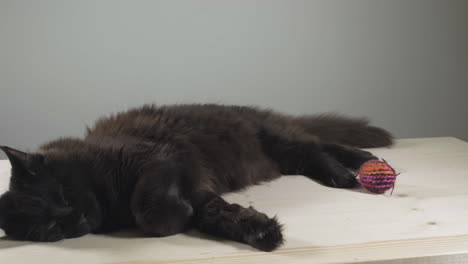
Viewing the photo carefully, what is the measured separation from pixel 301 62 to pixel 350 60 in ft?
0.86

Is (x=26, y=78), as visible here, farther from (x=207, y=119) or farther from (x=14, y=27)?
(x=207, y=119)

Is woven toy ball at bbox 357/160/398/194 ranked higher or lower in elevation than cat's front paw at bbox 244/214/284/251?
higher

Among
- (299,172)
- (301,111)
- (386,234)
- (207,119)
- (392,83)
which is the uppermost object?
(392,83)

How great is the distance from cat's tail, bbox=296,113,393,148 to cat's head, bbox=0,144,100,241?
43.0 inches

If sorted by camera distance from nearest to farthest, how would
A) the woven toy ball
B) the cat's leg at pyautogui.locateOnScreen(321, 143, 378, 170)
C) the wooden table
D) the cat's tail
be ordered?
the wooden table
the woven toy ball
the cat's leg at pyautogui.locateOnScreen(321, 143, 378, 170)
the cat's tail

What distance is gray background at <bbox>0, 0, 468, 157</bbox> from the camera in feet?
7.26

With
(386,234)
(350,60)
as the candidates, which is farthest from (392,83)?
(386,234)

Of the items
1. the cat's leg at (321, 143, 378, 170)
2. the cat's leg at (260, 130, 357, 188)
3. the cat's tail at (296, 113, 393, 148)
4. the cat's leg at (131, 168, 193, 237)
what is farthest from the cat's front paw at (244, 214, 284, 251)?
the cat's tail at (296, 113, 393, 148)

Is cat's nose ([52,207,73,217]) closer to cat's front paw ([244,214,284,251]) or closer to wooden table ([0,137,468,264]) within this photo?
wooden table ([0,137,468,264])

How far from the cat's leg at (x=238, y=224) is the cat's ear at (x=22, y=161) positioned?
408 mm

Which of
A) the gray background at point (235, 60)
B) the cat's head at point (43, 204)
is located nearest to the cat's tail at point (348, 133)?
the gray background at point (235, 60)

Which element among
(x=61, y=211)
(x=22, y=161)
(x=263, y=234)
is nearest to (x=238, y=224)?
(x=263, y=234)

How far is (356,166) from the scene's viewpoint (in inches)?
64.7

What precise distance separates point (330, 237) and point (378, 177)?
35cm
